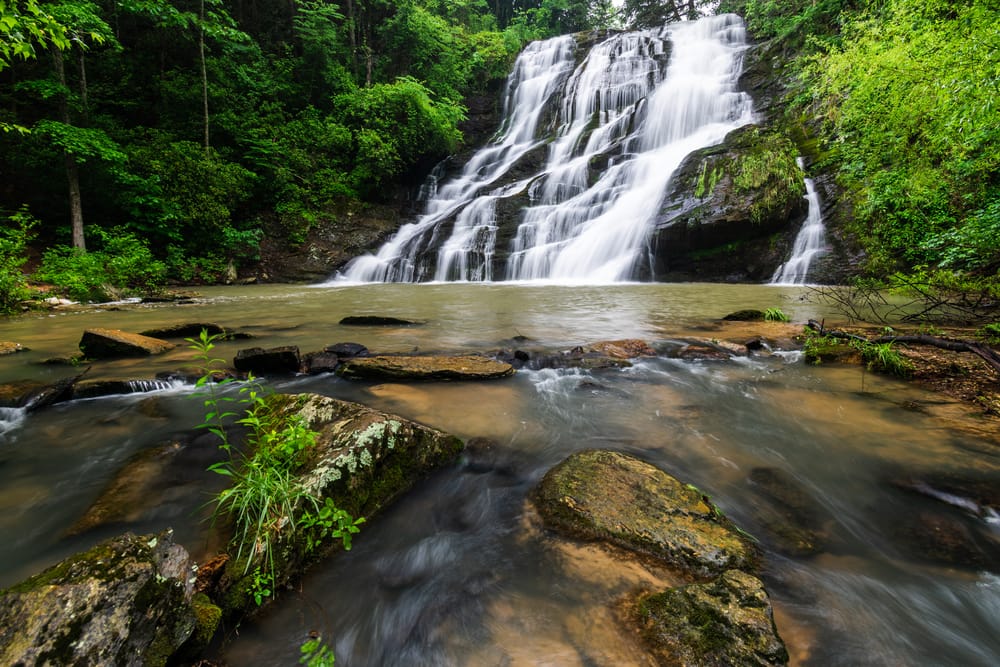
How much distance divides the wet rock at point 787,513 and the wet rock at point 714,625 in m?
0.69

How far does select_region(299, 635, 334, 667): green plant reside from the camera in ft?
4.27

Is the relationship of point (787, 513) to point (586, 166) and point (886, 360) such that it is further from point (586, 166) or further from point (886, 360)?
point (586, 166)

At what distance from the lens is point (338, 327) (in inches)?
260

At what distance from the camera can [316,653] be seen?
4.73 feet

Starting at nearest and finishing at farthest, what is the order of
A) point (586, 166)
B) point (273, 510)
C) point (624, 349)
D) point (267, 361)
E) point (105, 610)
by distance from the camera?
point (105, 610), point (273, 510), point (267, 361), point (624, 349), point (586, 166)

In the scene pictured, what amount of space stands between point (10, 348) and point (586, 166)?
18.3 m

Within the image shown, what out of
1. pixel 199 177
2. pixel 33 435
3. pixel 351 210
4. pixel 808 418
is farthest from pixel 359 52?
pixel 808 418

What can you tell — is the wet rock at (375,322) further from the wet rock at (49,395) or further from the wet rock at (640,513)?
the wet rock at (640,513)

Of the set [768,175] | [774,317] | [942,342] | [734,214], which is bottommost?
[774,317]

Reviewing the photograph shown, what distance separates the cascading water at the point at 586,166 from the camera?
15.0 metres

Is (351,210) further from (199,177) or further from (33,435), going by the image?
(33,435)

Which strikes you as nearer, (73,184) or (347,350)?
(347,350)

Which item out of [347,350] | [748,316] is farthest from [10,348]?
[748,316]

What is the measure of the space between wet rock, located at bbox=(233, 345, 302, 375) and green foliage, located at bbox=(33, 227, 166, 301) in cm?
834
